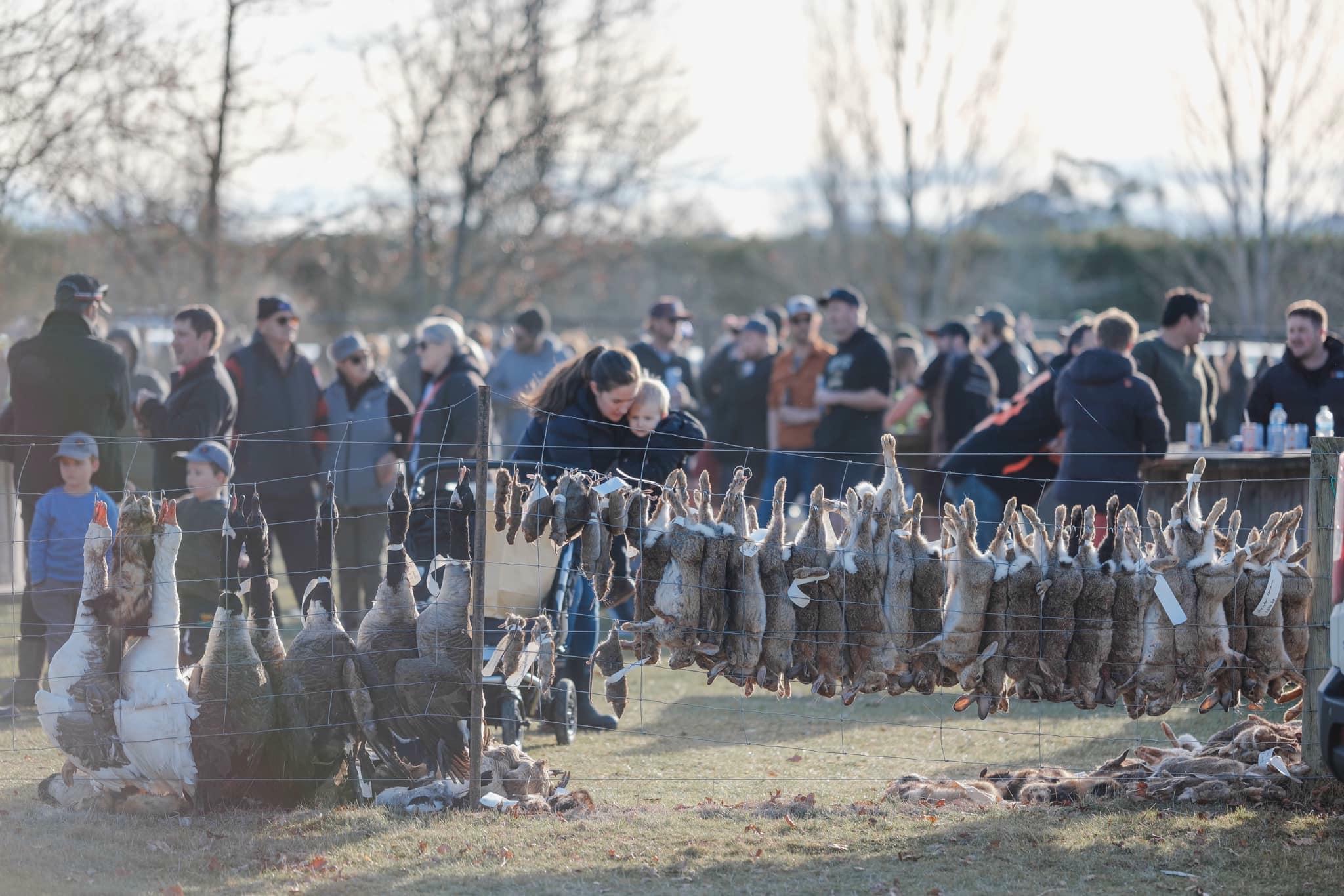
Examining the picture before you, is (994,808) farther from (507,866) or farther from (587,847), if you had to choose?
(507,866)

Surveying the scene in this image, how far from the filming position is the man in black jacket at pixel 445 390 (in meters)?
7.66

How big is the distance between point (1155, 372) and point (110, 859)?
6850 millimetres

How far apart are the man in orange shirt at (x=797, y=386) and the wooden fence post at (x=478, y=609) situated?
5.29 metres

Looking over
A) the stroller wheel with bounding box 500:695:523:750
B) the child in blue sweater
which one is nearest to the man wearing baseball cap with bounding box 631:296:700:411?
the child in blue sweater

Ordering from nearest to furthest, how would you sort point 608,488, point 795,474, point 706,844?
point 706,844 → point 608,488 → point 795,474

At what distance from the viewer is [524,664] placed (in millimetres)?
5555

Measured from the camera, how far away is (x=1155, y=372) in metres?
8.73

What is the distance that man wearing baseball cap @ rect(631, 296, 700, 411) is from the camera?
10.9 meters

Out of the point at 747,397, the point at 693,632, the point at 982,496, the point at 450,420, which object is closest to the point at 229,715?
the point at 693,632

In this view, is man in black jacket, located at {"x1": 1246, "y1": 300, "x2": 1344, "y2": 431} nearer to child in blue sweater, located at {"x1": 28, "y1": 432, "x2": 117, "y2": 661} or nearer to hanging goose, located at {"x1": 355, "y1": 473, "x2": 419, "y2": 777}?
hanging goose, located at {"x1": 355, "y1": 473, "x2": 419, "y2": 777}

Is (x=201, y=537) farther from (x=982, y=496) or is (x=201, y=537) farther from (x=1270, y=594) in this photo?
(x=1270, y=594)

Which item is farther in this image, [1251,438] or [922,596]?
[1251,438]

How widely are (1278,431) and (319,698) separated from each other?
5980mm

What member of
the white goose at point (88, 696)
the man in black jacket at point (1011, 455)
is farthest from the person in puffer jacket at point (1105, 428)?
the white goose at point (88, 696)
